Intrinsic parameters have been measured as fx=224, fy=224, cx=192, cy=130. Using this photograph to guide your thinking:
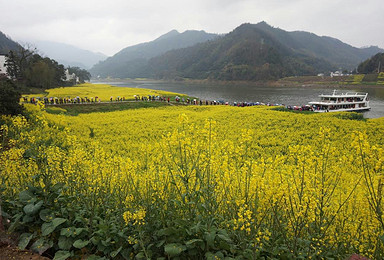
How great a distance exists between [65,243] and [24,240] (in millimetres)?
720

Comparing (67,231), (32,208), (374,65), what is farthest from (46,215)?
(374,65)

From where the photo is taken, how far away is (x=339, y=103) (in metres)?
30.7

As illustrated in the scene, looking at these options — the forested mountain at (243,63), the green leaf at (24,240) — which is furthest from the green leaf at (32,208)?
the forested mountain at (243,63)

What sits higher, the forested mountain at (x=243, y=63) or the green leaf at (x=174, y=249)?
the forested mountain at (x=243, y=63)

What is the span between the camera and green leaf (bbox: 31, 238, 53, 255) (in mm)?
3592

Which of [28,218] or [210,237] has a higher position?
[210,237]

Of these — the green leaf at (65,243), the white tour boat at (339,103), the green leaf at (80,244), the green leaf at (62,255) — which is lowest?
the green leaf at (62,255)

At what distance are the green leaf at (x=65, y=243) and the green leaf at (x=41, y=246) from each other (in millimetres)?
174

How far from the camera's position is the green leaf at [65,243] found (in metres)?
3.59

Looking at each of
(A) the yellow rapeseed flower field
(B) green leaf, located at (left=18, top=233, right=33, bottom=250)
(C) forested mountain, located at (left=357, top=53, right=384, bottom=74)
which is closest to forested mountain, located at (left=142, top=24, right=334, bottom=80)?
(C) forested mountain, located at (left=357, top=53, right=384, bottom=74)

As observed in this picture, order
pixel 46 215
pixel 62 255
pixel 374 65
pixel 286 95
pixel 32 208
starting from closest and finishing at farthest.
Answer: pixel 62 255, pixel 32 208, pixel 46 215, pixel 286 95, pixel 374 65

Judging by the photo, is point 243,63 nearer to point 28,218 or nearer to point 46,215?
point 46,215

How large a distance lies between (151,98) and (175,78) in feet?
412

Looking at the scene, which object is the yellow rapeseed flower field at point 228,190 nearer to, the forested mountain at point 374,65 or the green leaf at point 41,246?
the green leaf at point 41,246
